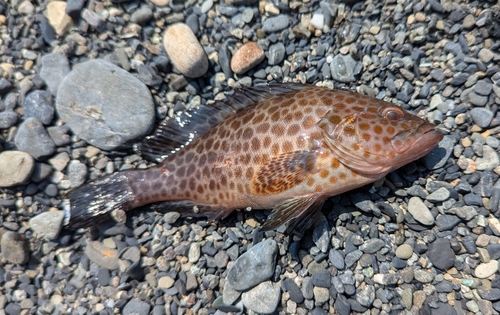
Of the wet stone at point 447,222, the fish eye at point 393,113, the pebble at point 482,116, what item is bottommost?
A: the wet stone at point 447,222

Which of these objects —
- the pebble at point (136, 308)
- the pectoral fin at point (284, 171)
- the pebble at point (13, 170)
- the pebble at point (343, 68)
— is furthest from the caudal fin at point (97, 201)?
the pebble at point (343, 68)

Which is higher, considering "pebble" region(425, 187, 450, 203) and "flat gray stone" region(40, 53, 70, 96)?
"flat gray stone" region(40, 53, 70, 96)

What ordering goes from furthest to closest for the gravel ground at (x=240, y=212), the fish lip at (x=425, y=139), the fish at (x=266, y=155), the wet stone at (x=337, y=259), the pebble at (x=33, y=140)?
the pebble at (x=33, y=140)
the wet stone at (x=337, y=259)
the gravel ground at (x=240, y=212)
the fish at (x=266, y=155)
the fish lip at (x=425, y=139)

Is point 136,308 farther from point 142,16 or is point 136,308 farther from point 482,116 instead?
point 482,116

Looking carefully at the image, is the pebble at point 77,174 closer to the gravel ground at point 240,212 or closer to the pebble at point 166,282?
the gravel ground at point 240,212

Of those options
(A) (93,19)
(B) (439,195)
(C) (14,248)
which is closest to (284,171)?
(B) (439,195)

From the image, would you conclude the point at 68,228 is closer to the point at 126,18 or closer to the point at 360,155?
the point at 126,18

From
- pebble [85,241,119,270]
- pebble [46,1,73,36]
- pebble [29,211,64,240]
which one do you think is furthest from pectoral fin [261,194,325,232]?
pebble [46,1,73,36]

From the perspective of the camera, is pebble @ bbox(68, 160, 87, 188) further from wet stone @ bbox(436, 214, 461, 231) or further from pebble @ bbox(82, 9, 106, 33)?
wet stone @ bbox(436, 214, 461, 231)
